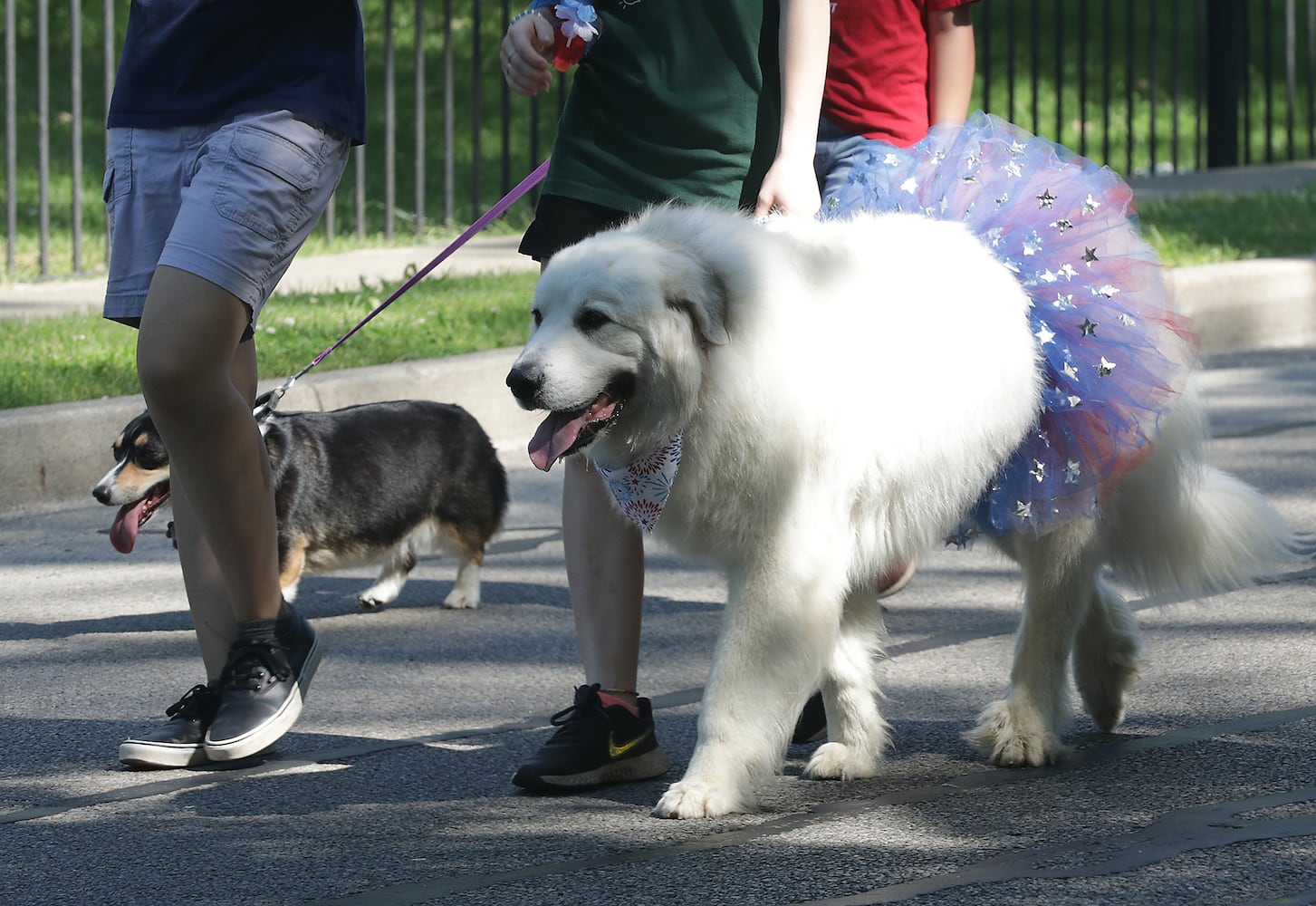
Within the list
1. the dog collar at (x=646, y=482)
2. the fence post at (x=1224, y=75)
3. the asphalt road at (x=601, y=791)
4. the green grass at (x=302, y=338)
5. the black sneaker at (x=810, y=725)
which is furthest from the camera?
the fence post at (x=1224, y=75)

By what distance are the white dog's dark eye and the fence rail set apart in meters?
6.97

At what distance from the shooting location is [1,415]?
6359 millimetres

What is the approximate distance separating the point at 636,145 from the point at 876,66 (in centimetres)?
111

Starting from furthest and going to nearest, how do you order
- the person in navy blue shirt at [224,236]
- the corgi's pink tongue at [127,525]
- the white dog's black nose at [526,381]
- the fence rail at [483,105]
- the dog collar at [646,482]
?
the fence rail at [483,105], the corgi's pink tongue at [127,525], the person in navy blue shirt at [224,236], the dog collar at [646,482], the white dog's black nose at [526,381]

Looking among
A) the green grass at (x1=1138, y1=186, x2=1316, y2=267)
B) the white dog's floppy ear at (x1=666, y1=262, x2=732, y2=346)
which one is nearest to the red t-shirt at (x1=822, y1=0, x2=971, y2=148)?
the white dog's floppy ear at (x1=666, y1=262, x2=732, y2=346)

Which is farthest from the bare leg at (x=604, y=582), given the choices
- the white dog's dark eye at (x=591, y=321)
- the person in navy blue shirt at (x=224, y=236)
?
the person in navy blue shirt at (x=224, y=236)

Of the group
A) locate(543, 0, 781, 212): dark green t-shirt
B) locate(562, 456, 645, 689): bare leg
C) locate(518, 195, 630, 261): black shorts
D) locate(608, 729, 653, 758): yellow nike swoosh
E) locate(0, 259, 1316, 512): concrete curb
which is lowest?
locate(0, 259, 1316, 512): concrete curb

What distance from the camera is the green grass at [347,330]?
7000 millimetres

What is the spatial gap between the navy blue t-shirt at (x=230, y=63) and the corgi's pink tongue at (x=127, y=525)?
63.4 inches

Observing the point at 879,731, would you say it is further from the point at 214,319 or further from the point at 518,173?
the point at 518,173

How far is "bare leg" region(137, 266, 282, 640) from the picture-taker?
148 inches

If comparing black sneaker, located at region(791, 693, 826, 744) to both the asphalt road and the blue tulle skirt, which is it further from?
the blue tulle skirt

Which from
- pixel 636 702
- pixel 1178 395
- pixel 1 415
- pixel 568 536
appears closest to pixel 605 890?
pixel 636 702

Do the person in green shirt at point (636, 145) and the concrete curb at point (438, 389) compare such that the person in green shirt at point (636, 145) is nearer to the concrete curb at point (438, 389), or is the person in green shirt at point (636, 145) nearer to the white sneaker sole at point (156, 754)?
the white sneaker sole at point (156, 754)
